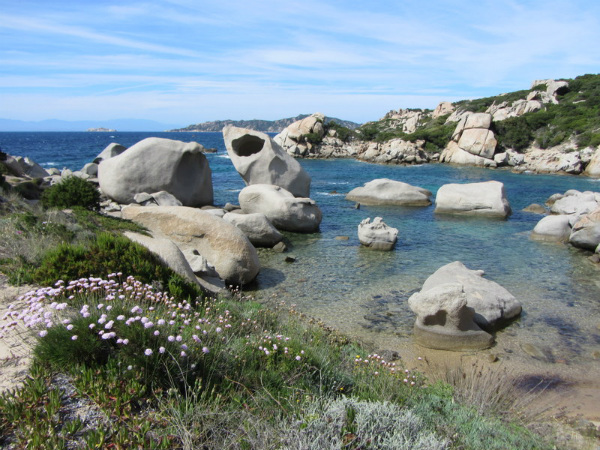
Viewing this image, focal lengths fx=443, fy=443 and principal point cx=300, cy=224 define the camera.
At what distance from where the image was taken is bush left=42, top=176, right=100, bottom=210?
15.8 meters

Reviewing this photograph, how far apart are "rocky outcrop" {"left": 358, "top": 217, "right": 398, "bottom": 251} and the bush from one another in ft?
33.6

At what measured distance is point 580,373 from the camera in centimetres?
841

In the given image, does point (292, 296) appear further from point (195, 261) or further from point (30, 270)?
point (30, 270)

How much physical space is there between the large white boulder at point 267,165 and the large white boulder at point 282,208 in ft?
13.2

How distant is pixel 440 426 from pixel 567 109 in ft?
226

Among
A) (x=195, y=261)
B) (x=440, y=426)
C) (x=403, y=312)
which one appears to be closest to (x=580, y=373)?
(x=403, y=312)

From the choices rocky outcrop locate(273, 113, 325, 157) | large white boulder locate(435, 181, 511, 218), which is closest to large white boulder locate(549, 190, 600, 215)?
large white boulder locate(435, 181, 511, 218)

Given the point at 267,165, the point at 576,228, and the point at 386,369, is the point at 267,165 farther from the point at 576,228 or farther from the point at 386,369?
the point at 386,369

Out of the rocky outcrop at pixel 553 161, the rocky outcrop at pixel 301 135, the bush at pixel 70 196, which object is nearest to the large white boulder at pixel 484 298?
the bush at pixel 70 196

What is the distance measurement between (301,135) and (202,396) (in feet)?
216

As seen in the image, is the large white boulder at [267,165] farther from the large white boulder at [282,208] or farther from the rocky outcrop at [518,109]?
the rocky outcrop at [518,109]

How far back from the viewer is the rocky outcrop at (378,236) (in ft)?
55.1

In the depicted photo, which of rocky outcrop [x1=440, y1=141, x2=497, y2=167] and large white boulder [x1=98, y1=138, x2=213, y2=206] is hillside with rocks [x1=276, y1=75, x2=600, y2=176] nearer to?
rocky outcrop [x1=440, y1=141, x2=497, y2=167]

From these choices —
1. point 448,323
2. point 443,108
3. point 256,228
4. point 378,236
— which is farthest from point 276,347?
point 443,108
